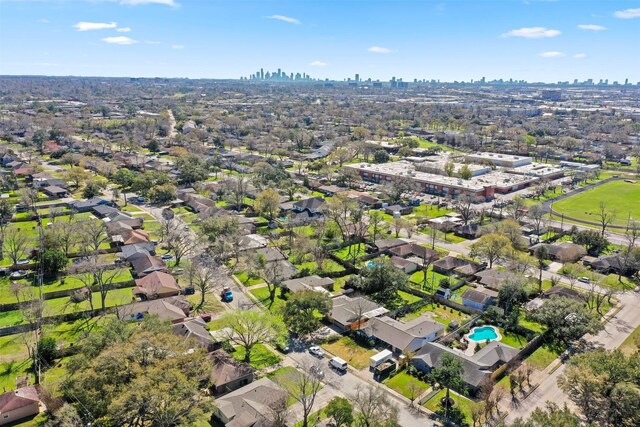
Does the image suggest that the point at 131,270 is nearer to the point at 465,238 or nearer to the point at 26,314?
the point at 26,314

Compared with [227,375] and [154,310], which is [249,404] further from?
[154,310]

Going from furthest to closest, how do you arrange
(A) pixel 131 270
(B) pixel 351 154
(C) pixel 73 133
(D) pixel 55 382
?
(C) pixel 73 133 → (B) pixel 351 154 → (A) pixel 131 270 → (D) pixel 55 382

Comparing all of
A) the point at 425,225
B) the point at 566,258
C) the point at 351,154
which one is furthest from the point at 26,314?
the point at 351,154

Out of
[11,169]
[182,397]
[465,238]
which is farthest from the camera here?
[11,169]

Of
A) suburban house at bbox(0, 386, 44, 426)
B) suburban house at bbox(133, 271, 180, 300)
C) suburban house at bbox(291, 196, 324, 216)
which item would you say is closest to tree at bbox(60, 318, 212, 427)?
suburban house at bbox(0, 386, 44, 426)

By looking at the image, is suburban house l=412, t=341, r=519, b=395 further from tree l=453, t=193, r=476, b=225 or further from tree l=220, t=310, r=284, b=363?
tree l=453, t=193, r=476, b=225

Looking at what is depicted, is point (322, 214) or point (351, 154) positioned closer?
point (322, 214)
